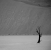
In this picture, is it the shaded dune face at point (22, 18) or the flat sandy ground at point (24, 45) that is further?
the shaded dune face at point (22, 18)

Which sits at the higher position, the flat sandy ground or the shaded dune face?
the shaded dune face

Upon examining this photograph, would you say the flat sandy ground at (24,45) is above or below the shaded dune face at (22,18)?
below

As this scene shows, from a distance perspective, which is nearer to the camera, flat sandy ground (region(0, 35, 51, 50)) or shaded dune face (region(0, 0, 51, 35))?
flat sandy ground (region(0, 35, 51, 50))

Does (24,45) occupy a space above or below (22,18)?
below

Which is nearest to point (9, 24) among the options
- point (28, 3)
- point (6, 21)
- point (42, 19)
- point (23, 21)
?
point (6, 21)

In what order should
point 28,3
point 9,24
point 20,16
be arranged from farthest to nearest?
point 28,3 → point 20,16 → point 9,24

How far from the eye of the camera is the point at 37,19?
82.4 meters

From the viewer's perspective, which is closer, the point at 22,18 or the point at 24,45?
the point at 24,45

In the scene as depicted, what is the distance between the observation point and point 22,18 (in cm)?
8444

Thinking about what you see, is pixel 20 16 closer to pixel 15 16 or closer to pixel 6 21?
pixel 15 16

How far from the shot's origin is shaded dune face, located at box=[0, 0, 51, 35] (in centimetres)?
7650

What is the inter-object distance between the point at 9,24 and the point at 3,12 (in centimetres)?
1334

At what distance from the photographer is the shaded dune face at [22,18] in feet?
251

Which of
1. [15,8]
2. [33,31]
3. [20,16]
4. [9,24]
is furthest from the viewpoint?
[15,8]
